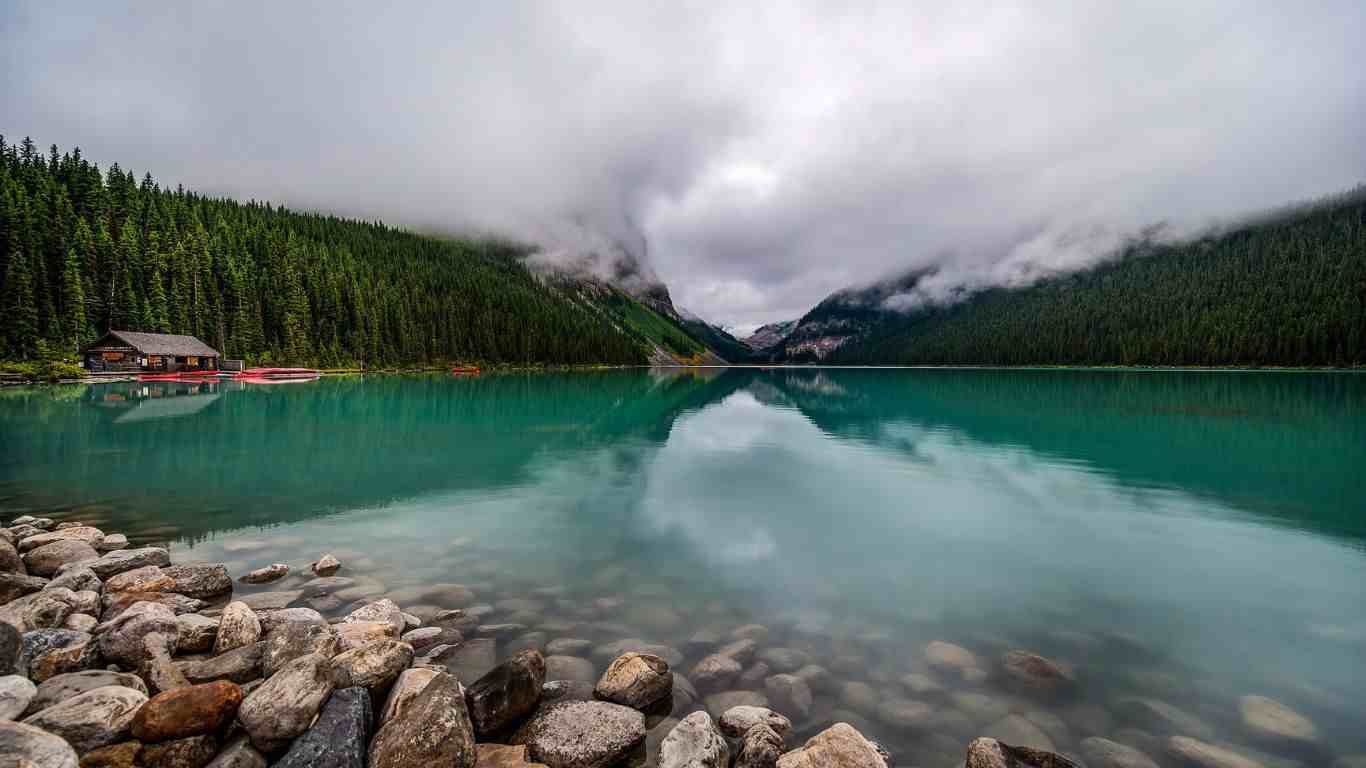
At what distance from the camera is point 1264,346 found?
451 feet

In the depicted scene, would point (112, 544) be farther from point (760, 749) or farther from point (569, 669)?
point (760, 749)

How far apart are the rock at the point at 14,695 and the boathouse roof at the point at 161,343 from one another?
105 m

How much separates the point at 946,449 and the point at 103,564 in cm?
3360

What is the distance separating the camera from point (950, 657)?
355 inches

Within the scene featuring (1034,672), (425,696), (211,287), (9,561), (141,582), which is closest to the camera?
(425,696)


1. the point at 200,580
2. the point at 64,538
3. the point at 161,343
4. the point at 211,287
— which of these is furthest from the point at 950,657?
the point at 211,287

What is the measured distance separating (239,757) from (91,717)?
1626mm

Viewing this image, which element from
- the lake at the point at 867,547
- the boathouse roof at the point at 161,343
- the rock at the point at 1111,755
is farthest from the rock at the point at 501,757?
the boathouse roof at the point at 161,343

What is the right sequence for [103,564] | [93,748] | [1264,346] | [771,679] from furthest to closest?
[1264,346] < [103,564] < [771,679] < [93,748]

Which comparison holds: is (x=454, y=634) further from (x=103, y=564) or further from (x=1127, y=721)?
(x=1127, y=721)

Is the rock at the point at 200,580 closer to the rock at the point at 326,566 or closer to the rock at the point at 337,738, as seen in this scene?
the rock at the point at 326,566

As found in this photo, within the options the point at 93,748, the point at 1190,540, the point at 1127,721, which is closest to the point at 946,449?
the point at 1190,540

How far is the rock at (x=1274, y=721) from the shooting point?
23.4 ft

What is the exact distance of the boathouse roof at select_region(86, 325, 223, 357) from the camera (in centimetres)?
8094
